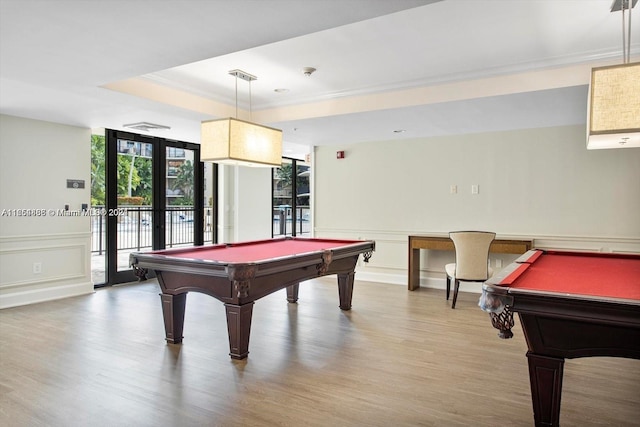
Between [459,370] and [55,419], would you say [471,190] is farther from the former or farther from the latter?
[55,419]

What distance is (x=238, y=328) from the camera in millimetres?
3227

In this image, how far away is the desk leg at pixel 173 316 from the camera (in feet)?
11.9

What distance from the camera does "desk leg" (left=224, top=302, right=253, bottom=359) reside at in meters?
3.22

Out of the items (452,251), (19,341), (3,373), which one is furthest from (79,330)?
(452,251)

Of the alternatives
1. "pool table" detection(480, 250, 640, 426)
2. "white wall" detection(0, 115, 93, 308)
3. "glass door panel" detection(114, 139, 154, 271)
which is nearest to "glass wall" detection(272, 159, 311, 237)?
"glass door panel" detection(114, 139, 154, 271)

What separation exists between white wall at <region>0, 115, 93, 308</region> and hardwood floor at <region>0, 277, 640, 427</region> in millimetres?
696

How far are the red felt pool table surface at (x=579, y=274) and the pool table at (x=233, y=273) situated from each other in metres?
1.68

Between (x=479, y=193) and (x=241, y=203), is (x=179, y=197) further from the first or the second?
(x=479, y=193)

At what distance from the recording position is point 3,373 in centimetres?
297

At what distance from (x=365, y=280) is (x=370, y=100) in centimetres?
307

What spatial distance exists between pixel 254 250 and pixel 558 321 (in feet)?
9.28

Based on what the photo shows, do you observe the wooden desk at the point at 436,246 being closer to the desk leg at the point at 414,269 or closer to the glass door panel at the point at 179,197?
the desk leg at the point at 414,269

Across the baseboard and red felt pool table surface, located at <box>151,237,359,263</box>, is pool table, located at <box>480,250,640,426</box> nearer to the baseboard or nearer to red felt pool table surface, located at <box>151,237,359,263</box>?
red felt pool table surface, located at <box>151,237,359,263</box>

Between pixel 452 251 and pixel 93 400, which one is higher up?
pixel 452 251
